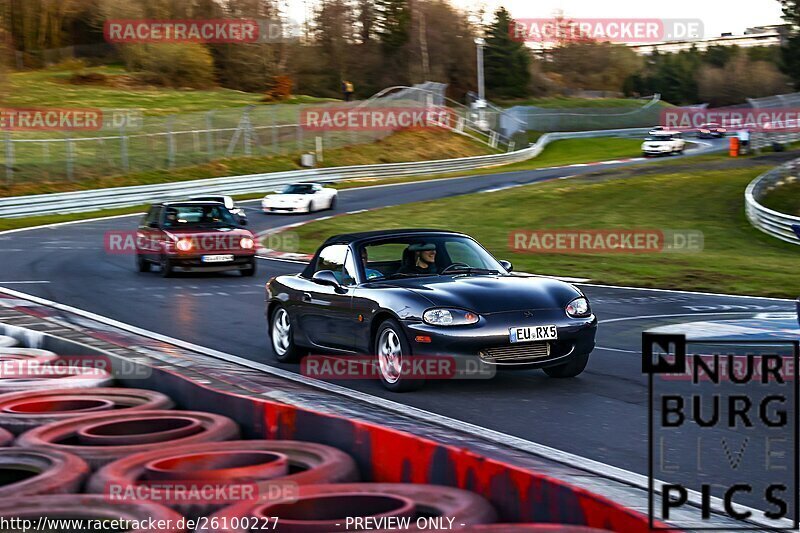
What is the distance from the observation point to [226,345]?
39.5 feet

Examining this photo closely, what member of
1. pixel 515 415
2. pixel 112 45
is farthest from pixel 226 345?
pixel 112 45

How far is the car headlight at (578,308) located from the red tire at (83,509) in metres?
5.33

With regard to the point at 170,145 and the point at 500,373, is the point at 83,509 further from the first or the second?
the point at 170,145

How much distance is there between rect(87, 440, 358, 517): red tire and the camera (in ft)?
16.7

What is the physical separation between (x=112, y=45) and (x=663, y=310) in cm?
8603

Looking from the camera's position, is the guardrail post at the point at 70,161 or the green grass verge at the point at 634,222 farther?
the guardrail post at the point at 70,161

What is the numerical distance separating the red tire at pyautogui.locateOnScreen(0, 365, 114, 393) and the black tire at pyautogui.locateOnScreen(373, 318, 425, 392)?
227 cm

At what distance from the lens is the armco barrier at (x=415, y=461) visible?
4273 mm

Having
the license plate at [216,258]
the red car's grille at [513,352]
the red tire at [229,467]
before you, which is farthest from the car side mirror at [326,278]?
the license plate at [216,258]

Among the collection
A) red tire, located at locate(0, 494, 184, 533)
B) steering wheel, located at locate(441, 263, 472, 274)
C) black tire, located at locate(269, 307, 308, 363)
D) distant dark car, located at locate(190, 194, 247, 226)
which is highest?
distant dark car, located at locate(190, 194, 247, 226)

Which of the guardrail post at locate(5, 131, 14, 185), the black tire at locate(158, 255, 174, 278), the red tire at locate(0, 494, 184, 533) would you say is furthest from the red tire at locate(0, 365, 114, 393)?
the guardrail post at locate(5, 131, 14, 185)

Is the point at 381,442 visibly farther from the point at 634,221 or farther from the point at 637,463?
the point at 634,221

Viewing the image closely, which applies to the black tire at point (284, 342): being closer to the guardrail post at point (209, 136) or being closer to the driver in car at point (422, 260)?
the driver in car at point (422, 260)

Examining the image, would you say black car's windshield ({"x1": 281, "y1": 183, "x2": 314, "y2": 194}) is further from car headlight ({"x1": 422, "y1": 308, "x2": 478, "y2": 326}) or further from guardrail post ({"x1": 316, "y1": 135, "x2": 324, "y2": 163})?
car headlight ({"x1": 422, "y1": 308, "x2": 478, "y2": 326})
